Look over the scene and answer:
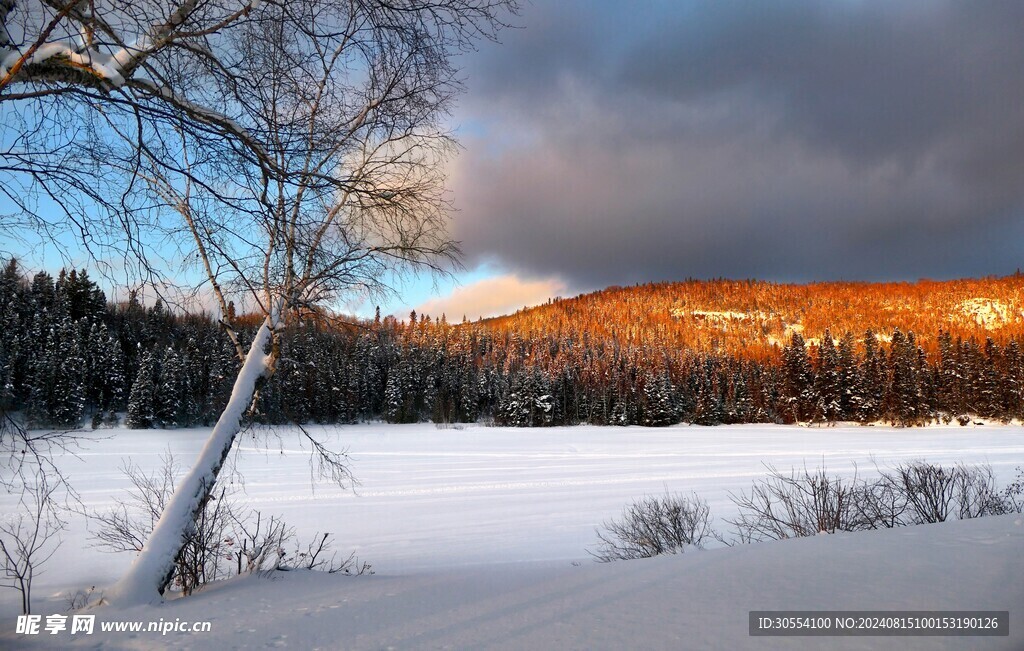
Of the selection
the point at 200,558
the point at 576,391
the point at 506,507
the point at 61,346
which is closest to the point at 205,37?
the point at 200,558

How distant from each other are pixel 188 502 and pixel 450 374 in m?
71.6

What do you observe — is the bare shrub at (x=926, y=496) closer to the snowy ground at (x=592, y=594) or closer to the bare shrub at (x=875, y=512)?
the bare shrub at (x=875, y=512)

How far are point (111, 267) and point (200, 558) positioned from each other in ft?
12.5

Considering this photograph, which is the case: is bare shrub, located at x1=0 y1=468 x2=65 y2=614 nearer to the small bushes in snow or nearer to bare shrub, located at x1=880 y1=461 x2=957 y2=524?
the small bushes in snow

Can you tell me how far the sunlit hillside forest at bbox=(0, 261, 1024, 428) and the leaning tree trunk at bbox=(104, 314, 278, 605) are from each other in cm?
45

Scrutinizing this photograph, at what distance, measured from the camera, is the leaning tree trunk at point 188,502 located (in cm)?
395

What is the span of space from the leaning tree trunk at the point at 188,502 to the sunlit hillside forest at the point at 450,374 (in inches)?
17.9

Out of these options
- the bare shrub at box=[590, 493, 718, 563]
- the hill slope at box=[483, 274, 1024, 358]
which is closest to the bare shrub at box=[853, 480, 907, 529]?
the bare shrub at box=[590, 493, 718, 563]

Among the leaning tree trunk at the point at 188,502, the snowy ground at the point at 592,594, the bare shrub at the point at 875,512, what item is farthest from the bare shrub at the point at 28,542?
the bare shrub at the point at 875,512

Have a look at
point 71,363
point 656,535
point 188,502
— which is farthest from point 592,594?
point 71,363

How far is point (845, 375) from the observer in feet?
205

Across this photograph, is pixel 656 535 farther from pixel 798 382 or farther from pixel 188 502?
pixel 798 382

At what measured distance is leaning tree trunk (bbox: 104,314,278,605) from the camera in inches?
156

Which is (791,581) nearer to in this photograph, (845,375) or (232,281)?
(232,281)
